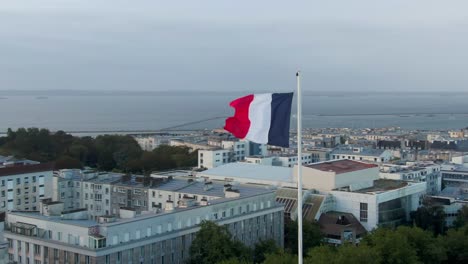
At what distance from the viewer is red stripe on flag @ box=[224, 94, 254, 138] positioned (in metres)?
11.9

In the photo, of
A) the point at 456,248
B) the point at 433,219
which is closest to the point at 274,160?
the point at 433,219

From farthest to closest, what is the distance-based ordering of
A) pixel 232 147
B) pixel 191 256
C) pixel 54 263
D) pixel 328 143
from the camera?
pixel 328 143
pixel 232 147
pixel 191 256
pixel 54 263

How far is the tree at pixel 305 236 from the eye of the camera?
28.8 m

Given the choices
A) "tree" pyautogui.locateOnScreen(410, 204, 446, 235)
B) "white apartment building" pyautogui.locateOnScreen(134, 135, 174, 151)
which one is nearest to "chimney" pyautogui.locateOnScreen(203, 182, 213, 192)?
"tree" pyautogui.locateOnScreen(410, 204, 446, 235)

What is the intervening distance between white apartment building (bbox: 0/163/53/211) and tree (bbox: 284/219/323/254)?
12.6m

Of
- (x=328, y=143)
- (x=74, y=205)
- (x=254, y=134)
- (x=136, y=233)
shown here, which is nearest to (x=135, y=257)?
(x=136, y=233)

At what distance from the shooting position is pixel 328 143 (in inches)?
3068

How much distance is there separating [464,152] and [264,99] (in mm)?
58677

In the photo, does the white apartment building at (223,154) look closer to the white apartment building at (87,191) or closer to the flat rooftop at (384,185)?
the flat rooftop at (384,185)

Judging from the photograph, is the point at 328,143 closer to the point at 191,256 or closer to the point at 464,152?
the point at 464,152

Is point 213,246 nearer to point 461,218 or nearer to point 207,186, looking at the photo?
point 207,186

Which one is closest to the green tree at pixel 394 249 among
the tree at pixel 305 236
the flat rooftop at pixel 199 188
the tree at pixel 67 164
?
the tree at pixel 305 236

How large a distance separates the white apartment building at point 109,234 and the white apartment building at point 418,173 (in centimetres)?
2057

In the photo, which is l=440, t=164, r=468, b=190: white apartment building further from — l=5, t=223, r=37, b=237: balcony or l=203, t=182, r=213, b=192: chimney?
l=5, t=223, r=37, b=237: balcony
